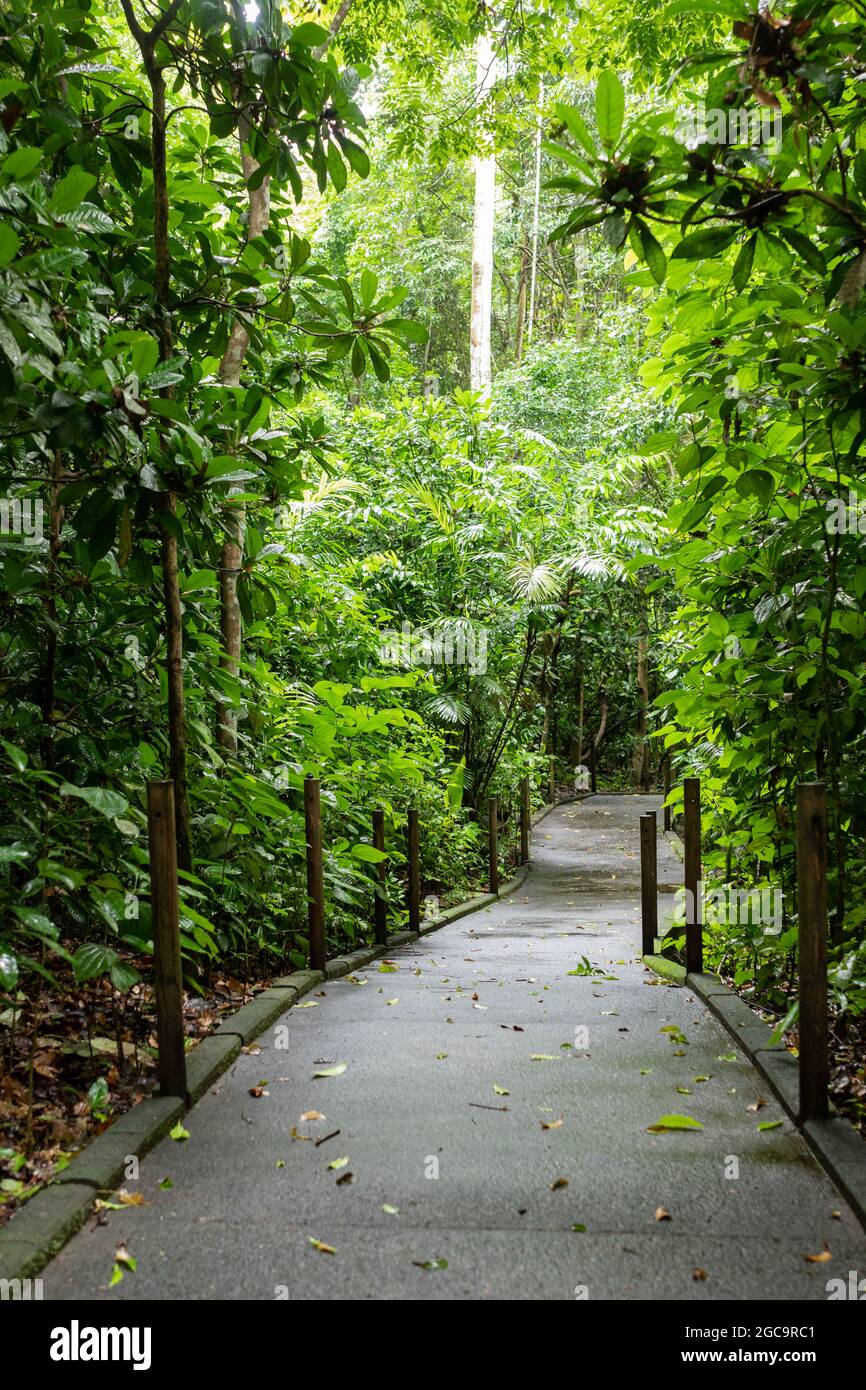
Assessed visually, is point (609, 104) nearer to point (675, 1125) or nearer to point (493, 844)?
point (675, 1125)

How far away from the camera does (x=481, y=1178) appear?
2676mm

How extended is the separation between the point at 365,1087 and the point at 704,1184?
1.26 meters

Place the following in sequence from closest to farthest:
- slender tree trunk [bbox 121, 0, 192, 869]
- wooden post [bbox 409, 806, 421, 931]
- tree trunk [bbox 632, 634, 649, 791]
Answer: slender tree trunk [bbox 121, 0, 192, 869] → wooden post [bbox 409, 806, 421, 931] → tree trunk [bbox 632, 634, 649, 791]

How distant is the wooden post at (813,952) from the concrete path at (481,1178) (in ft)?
0.59

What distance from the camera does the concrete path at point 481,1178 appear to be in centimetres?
218

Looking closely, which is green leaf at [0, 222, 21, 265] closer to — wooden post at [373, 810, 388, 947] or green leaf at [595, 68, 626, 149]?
green leaf at [595, 68, 626, 149]

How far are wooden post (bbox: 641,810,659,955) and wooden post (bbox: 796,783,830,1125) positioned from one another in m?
3.10

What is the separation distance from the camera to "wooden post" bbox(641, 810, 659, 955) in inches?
243

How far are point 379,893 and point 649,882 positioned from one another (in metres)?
1.73

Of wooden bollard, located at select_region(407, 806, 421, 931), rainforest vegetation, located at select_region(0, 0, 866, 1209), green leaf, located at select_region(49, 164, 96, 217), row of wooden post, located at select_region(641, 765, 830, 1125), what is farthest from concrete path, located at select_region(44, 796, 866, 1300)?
wooden bollard, located at select_region(407, 806, 421, 931)

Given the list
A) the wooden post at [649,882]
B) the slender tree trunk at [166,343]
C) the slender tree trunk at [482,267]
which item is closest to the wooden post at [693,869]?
the wooden post at [649,882]

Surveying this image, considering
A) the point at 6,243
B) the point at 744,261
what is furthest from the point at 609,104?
the point at 6,243

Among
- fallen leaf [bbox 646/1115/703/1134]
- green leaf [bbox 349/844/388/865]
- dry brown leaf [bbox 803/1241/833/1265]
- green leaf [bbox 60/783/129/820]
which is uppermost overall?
green leaf [bbox 60/783/129/820]
